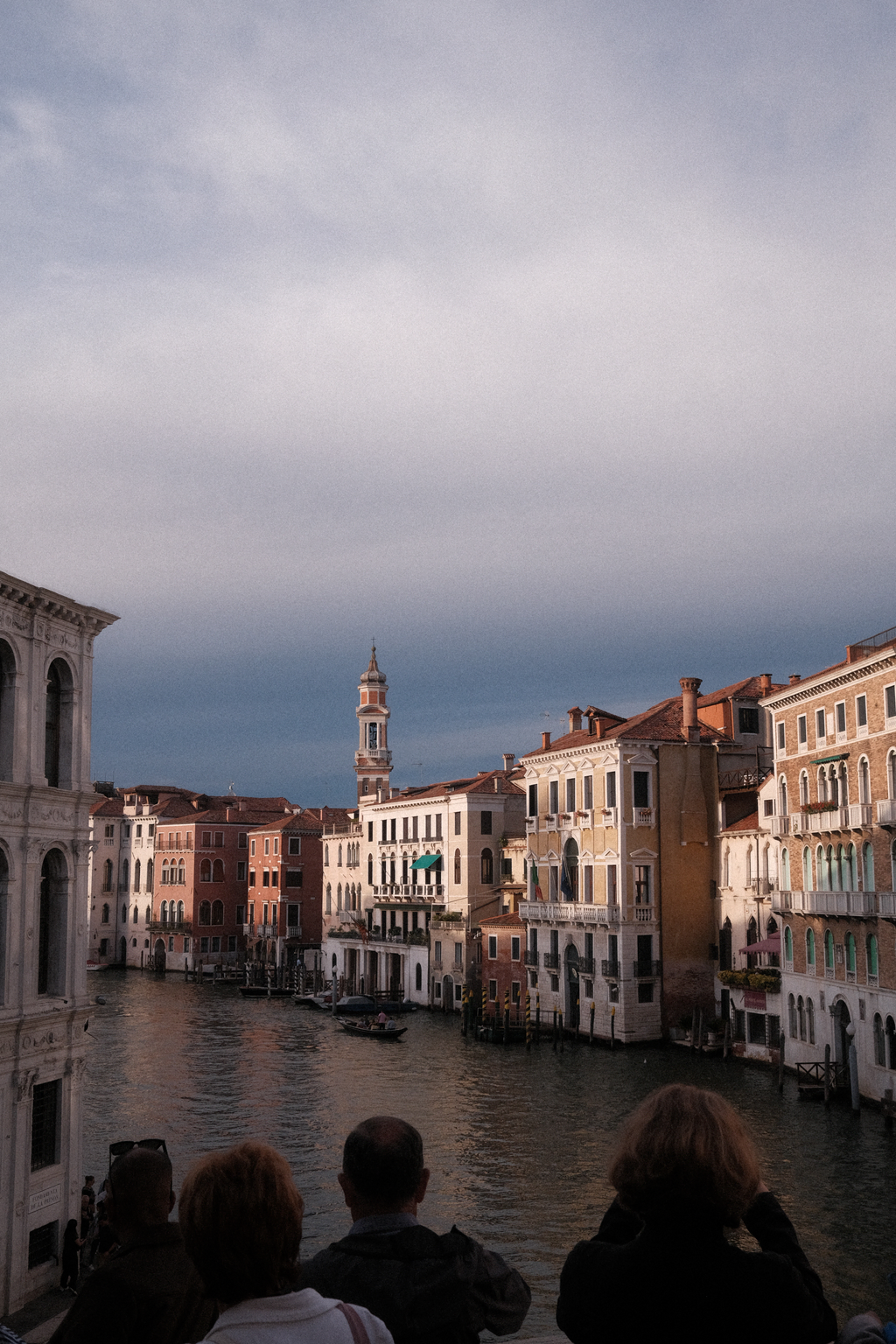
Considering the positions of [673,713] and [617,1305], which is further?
[673,713]

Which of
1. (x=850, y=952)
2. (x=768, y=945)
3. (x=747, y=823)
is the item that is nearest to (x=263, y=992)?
(x=747, y=823)

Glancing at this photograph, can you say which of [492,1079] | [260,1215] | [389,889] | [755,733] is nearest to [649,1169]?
[260,1215]

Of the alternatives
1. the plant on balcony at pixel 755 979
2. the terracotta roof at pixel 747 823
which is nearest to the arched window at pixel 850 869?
the plant on balcony at pixel 755 979

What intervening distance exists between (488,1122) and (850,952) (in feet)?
31.0

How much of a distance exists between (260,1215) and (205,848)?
7730 cm

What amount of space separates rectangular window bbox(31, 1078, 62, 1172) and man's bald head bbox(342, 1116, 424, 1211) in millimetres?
14348

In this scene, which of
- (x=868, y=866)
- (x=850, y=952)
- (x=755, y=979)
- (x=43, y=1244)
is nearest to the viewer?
(x=43, y=1244)

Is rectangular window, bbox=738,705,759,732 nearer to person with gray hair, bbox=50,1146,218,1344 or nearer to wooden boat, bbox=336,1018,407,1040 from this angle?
wooden boat, bbox=336,1018,407,1040

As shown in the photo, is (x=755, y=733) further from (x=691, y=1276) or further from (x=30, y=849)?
(x=691, y=1276)

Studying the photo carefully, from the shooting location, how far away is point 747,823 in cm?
4138

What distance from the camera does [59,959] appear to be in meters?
17.2

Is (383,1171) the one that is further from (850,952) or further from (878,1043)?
(850,952)

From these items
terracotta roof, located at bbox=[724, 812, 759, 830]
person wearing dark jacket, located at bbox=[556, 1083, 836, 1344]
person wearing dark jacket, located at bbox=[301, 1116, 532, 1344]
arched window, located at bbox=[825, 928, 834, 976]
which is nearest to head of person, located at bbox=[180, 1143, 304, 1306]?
person wearing dark jacket, located at bbox=[301, 1116, 532, 1344]

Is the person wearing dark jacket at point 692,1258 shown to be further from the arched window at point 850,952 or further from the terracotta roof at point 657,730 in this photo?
the terracotta roof at point 657,730
